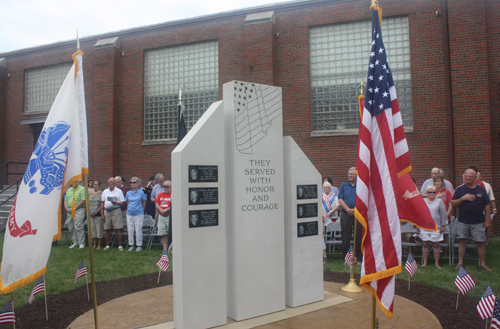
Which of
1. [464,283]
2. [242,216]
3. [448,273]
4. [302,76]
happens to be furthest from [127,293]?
[302,76]

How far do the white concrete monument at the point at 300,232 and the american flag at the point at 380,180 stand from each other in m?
1.61

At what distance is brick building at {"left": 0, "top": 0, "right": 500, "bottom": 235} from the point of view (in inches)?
482

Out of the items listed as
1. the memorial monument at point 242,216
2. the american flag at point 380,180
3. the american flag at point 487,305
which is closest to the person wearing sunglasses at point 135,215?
the memorial monument at point 242,216

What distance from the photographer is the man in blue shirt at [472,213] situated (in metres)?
7.72

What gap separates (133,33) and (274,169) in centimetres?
1351

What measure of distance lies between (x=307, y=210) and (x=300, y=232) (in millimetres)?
359

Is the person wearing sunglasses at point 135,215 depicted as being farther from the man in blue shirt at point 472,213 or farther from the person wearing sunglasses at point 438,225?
the man in blue shirt at point 472,213

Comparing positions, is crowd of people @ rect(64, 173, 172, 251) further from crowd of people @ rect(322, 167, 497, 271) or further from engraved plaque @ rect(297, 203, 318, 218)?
engraved plaque @ rect(297, 203, 318, 218)

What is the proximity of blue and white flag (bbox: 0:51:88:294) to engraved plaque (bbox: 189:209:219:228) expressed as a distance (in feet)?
4.33

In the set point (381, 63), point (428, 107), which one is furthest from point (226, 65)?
point (381, 63)

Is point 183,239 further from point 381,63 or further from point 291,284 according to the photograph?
point 381,63

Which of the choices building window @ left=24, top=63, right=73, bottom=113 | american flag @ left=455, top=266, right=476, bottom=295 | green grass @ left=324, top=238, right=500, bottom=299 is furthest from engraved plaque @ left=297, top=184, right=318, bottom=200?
building window @ left=24, top=63, right=73, bottom=113

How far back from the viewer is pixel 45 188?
386 centimetres

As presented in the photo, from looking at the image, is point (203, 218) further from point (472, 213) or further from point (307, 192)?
point (472, 213)
